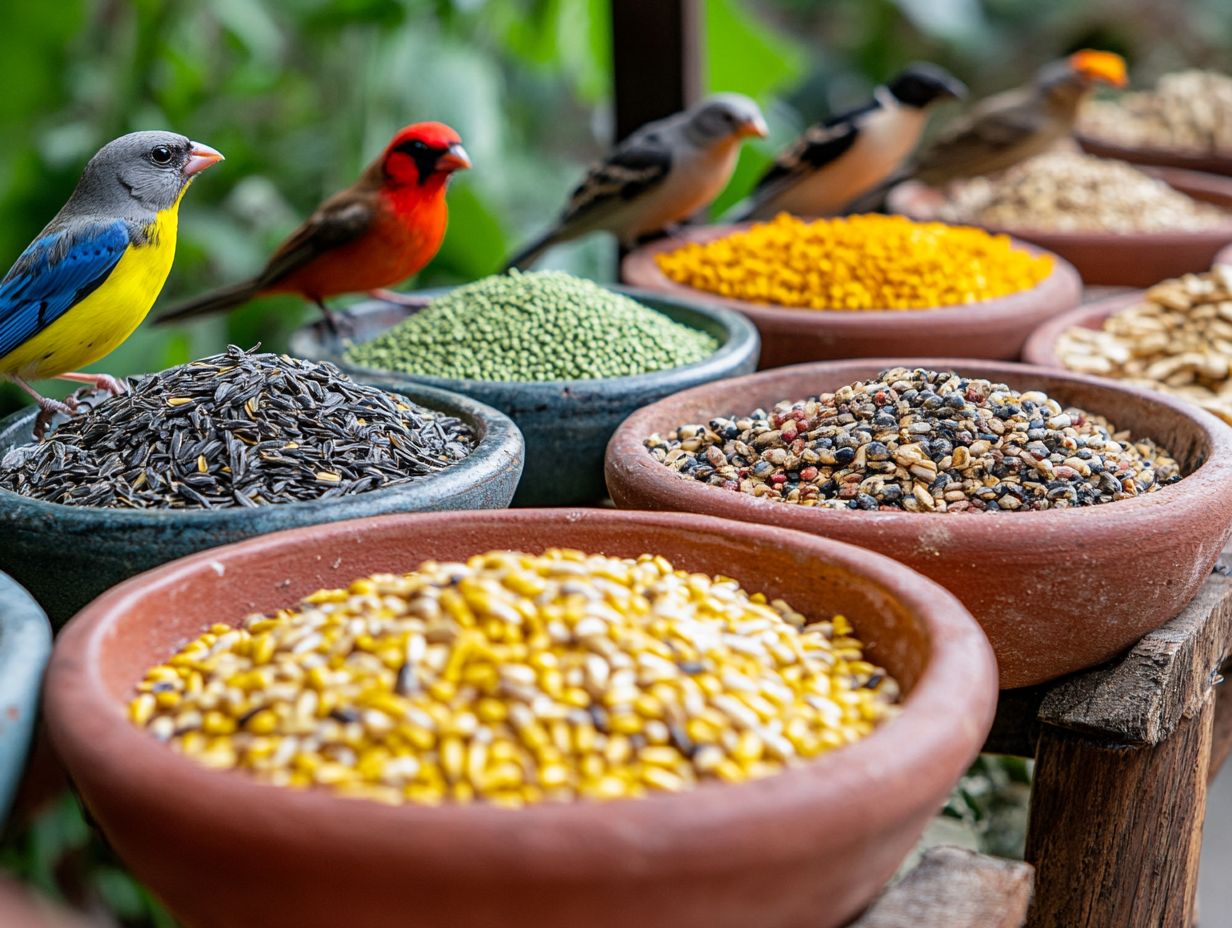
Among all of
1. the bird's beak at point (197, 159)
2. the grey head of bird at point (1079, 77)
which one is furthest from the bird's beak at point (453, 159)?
the grey head of bird at point (1079, 77)

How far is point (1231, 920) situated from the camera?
317 cm

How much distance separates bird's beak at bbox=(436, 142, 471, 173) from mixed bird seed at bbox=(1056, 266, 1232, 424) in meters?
1.00

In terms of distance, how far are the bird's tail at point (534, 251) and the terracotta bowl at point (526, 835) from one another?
1922mm

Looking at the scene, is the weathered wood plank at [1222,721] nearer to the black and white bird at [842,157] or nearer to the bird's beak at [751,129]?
the bird's beak at [751,129]

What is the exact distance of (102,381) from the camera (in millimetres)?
1576

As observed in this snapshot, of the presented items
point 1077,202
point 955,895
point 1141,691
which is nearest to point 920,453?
point 1141,691

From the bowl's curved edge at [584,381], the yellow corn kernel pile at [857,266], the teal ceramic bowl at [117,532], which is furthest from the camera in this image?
the yellow corn kernel pile at [857,266]

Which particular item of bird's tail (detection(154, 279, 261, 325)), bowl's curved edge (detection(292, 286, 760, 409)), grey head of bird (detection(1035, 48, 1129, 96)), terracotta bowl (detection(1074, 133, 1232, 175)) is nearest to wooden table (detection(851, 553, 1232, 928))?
bowl's curved edge (detection(292, 286, 760, 409))

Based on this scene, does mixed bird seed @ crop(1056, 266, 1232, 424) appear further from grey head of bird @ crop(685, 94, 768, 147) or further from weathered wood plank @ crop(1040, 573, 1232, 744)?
grey head of bird @ crop(685, 94, 768, 147)

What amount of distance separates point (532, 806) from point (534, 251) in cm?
221

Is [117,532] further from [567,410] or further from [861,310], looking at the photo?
[861,310]

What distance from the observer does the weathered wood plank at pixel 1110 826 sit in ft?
5.04

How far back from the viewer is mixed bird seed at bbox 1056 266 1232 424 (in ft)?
6.98

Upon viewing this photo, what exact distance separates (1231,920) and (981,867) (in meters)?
2.54
